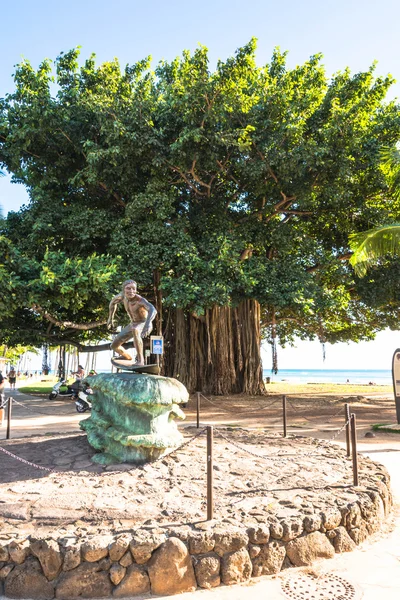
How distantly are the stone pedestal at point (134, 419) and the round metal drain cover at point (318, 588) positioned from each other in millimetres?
2310

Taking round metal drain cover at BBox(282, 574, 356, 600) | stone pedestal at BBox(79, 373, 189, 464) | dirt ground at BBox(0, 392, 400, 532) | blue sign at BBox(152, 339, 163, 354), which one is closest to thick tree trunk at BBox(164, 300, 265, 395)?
blue sign at BBox(152, 339, 163, 354)

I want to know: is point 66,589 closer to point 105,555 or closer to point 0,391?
point 105,555

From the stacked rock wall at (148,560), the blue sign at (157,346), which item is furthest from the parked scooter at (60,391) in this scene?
the stacked rock wall at (148,560)

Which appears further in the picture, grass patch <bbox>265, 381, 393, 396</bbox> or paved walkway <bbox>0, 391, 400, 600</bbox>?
grass patch <bbox>265, 381, 393, 396</bbox>

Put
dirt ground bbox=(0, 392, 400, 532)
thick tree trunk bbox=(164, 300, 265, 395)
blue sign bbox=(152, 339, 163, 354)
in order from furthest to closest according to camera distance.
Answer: thick tree trunk bbox=(164, 300, 265, 395)
blue sign bbox=(152, 339, 163, 354)
dirt ground bbox=(0, 392, 400, 532)

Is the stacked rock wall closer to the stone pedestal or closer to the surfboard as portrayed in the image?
the stone pedestal

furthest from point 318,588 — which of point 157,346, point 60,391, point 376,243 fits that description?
point 60,391

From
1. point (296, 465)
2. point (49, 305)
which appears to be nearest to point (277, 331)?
point (49, 305)

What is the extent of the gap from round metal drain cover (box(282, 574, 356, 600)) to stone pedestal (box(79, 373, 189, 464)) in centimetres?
231

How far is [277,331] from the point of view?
26750 mm

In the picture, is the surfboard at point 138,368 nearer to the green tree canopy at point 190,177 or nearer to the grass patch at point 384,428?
the green tree canopy at point 190,177

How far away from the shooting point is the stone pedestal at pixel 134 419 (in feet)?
17.4

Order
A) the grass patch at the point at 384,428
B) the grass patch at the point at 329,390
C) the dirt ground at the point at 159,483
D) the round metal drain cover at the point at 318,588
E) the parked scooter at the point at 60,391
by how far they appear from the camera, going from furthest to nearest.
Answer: the grass patch at the point at 329,390, the parked scooter at the point at 60,391, the grass patch at the point at 384,428, the dirt ground at the point at 159,483, the round metal drain cover at the point at 318,588

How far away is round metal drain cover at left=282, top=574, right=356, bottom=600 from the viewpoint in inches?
122
